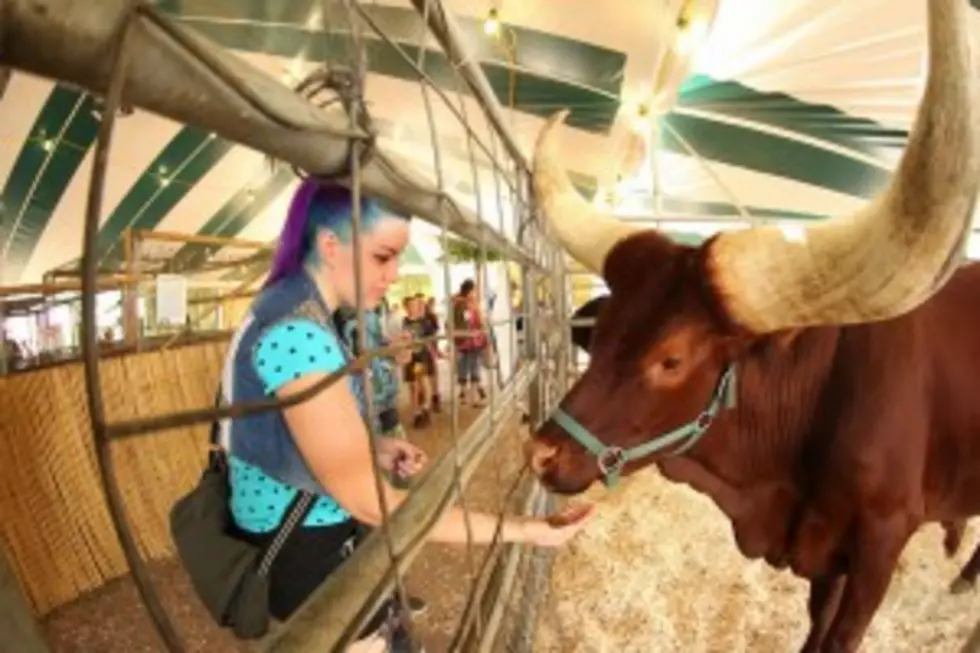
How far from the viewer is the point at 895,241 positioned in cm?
125

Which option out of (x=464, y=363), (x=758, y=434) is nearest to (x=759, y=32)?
A: (x=758, y=434)

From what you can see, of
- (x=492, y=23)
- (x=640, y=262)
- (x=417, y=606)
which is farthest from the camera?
(x=492, y=23)

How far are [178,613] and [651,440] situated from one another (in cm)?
266

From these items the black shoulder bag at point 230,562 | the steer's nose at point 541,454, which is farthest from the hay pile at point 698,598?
the black shoulder bag at point 230,562

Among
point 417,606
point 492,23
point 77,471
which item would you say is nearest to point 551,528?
point 417,606

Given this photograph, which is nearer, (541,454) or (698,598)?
(541,454)

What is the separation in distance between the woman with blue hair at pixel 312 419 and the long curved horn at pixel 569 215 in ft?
2.90

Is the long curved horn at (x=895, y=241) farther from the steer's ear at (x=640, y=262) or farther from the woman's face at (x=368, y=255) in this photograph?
the woman's face at (x=368, y=255)

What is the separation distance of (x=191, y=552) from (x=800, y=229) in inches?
48.8

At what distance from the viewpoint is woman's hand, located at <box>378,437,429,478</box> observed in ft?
5.00

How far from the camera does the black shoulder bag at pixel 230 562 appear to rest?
3.73 feet

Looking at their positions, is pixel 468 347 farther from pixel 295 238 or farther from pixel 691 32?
pixel 295 238

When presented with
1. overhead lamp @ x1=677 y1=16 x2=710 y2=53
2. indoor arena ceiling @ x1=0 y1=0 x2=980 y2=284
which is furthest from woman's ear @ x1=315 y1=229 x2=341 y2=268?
overhead lamp @ x1=677 y1=16 x2=710 y2=53

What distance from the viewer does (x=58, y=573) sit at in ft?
12.1
